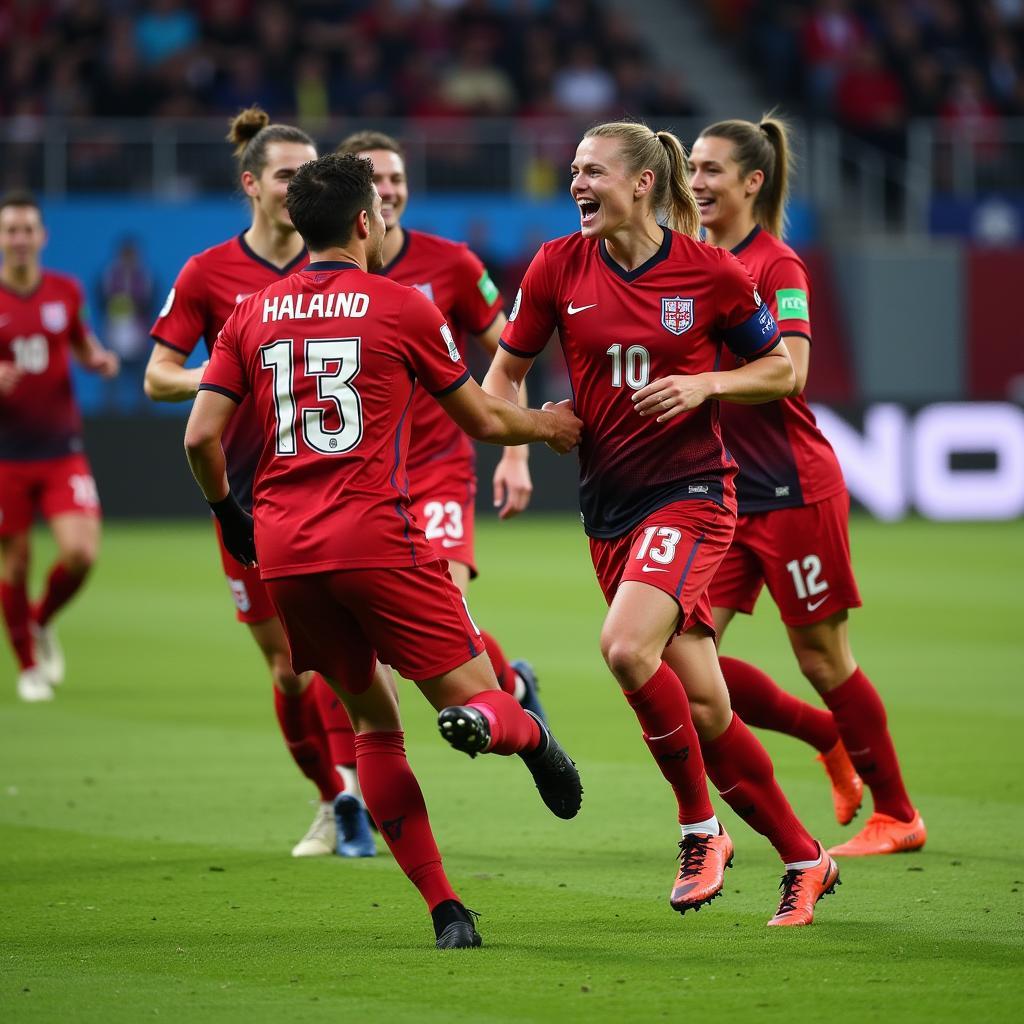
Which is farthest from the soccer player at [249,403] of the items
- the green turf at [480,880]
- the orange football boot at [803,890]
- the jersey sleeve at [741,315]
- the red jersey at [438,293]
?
the jersey sleeve at [741,315]

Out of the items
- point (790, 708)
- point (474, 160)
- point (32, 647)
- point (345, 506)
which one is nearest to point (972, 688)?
point (790, 708)

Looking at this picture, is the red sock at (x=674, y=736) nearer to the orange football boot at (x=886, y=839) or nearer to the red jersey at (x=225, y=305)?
the orange football boot at (x=886, y=839)

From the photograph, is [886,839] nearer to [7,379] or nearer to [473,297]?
[473,297]

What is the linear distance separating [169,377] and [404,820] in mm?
2212

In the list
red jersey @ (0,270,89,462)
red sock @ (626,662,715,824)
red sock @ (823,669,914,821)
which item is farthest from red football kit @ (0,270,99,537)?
red sock @ (626,662,715,824)

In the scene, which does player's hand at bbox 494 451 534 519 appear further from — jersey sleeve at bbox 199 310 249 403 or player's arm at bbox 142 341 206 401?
jersey sleeve at bbox 199 310 249 403

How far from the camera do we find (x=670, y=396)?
5.26 metres

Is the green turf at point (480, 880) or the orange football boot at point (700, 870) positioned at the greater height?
the orange football boot at point (700, 870)

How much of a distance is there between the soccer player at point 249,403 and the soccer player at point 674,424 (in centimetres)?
156

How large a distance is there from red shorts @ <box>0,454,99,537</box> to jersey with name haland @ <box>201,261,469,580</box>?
617 cm

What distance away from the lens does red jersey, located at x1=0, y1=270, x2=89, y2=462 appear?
11109mm

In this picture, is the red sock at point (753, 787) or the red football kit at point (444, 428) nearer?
the red sock at point (753, 787)

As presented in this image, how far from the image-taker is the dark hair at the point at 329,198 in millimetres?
5105

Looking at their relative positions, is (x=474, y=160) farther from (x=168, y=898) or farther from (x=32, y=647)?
(x=168, y=898)
